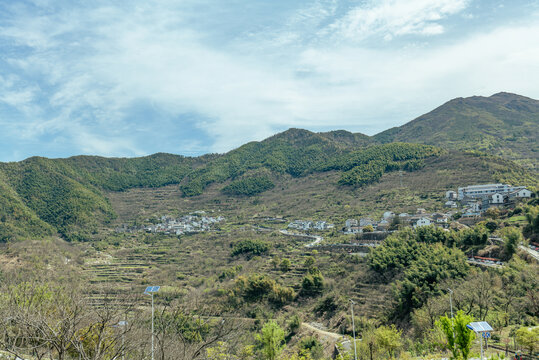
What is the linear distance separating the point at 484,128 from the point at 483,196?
7920cm

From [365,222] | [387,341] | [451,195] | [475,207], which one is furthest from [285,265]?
[451,195]

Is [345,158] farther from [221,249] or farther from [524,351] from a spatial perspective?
[524,351]

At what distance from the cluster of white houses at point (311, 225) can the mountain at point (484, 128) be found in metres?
56.2

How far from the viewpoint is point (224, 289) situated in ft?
110

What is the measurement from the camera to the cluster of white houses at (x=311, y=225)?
2201 inches

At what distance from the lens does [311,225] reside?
57.8 metres

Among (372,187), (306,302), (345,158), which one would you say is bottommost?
(306,302)

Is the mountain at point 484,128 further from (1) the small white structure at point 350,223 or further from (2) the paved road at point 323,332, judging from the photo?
(2) the paved road at point 323,332

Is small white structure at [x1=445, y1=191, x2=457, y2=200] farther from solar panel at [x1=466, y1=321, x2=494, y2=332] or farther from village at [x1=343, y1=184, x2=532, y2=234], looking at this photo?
solar panel at [x1=466, y1=321, x2=494, y2=332]

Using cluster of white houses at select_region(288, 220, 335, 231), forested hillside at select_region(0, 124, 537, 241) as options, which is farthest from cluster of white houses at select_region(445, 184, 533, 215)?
cluster of white houses at select_region(288, 220, 335, 231)

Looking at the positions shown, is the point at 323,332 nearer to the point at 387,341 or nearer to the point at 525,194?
the point at 387,341

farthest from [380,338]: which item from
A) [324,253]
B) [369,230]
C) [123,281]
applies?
[123,281]

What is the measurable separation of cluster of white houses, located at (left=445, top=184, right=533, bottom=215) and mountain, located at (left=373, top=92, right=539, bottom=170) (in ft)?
112

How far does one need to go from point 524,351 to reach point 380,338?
6.20 meters
